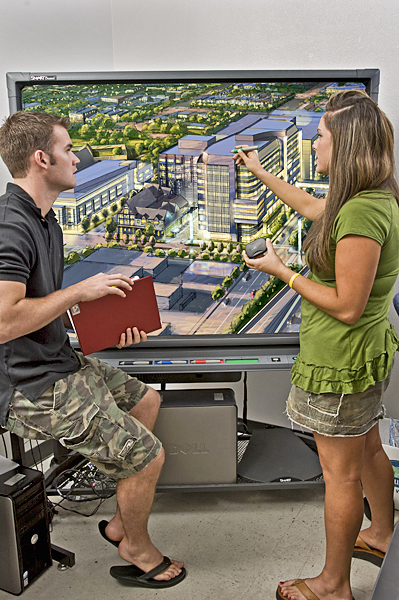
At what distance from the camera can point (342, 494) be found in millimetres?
1621

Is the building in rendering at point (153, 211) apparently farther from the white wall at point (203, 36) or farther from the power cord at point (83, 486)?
the power cord at point (83, 486)

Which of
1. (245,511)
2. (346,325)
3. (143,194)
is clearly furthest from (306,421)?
(143,194)

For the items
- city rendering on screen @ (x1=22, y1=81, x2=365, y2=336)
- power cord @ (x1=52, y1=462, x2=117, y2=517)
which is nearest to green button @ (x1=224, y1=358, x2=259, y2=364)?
city rendering on screen @ (x1=22, y1=81, x2=365, y2=336)

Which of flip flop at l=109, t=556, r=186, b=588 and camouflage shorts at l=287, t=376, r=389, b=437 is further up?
camouflage shorts at l=287, t=376, r=389, b=437

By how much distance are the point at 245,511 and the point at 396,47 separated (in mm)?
2109

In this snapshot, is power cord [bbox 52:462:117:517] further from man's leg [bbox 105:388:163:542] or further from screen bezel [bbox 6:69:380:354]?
screen bezel [bbox 6:69:380:354]

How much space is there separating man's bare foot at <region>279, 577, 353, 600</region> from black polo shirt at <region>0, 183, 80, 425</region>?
101cm

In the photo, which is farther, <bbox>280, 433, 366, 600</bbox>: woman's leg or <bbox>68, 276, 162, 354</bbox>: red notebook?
<bbox>68, 276, 162, 354</bbox>: red notebook

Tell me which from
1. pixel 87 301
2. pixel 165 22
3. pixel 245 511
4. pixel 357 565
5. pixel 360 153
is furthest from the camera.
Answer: pixel 165 22

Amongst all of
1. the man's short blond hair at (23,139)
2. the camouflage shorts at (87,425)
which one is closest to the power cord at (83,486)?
the camouflage shorts at (87,425)

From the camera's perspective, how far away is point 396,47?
2.39 m

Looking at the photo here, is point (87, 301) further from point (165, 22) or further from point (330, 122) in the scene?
point (165, 22)

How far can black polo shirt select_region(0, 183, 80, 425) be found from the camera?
1.60 m

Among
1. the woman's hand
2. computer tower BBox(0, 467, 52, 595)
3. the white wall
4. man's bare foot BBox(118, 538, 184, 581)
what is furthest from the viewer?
the white wall
